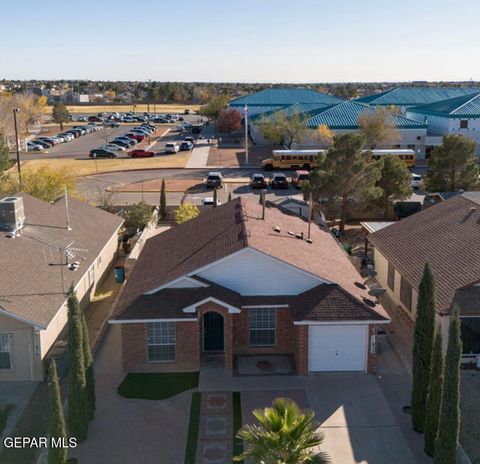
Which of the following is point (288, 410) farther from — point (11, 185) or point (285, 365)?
point (11, 185)

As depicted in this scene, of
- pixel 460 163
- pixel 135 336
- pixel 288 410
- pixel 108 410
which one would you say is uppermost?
pixel 460 163

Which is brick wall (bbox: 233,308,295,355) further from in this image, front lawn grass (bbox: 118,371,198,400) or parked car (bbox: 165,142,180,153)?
parked car (bbox: 165,142,180,153)

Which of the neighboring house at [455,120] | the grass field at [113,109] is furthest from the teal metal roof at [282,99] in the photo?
the grass field at [113,109]

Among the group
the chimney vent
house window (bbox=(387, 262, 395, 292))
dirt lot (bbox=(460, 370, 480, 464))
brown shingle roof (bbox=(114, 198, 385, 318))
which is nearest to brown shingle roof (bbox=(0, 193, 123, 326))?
the chimney vent

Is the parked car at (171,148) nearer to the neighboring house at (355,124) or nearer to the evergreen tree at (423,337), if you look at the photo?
the neighboring house at (355,124)

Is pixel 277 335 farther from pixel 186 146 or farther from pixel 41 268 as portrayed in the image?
pixel 186 146

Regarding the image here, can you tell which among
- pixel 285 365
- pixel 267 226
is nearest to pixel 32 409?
pixel 285 365
